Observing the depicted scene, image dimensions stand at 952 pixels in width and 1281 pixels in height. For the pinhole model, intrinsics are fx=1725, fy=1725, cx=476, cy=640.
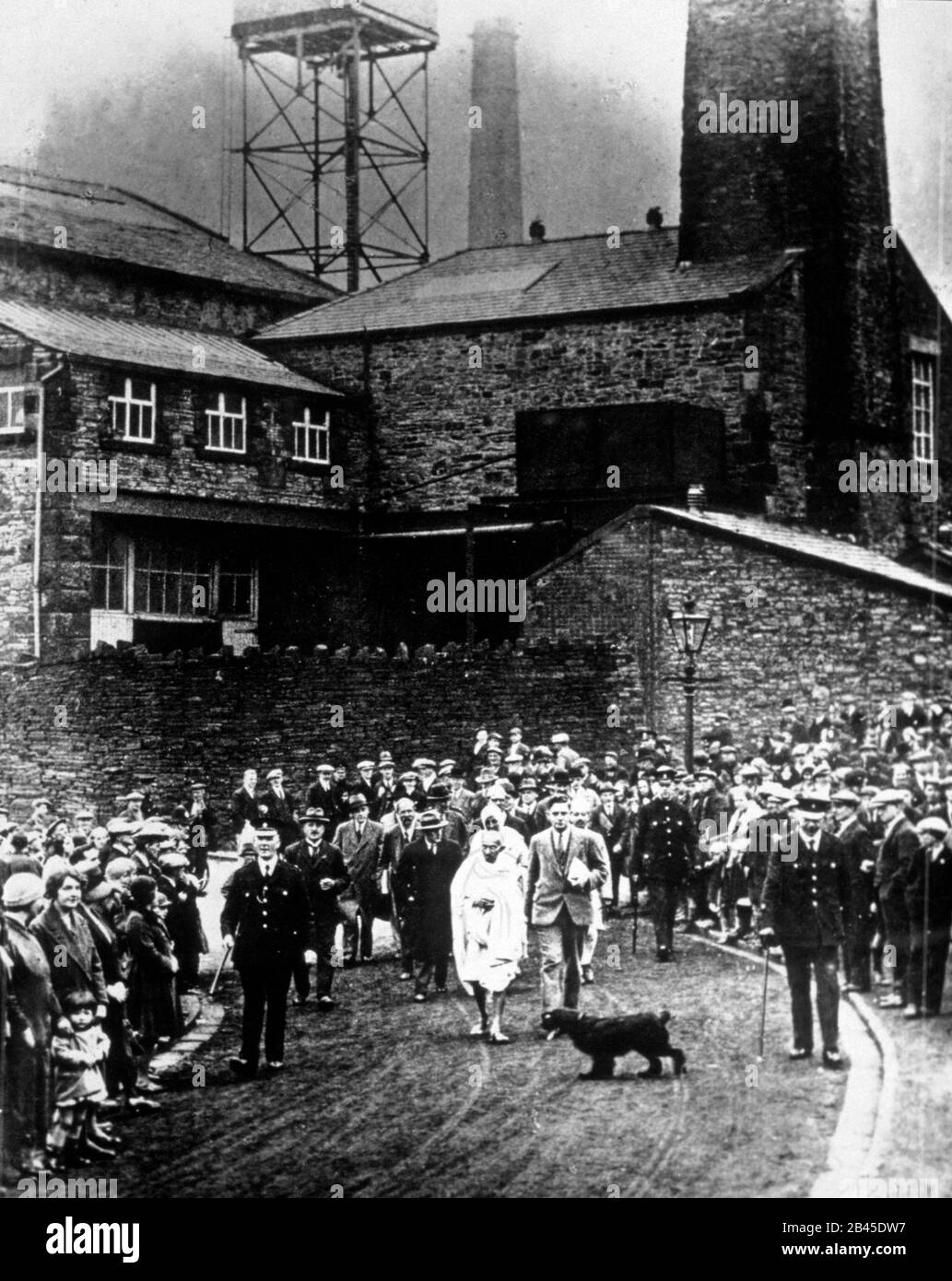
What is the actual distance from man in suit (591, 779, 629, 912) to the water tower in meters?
6.24

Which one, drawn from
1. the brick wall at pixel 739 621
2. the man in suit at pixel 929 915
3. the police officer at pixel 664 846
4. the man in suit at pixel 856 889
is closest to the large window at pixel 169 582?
the brick wall at pixel 739 621

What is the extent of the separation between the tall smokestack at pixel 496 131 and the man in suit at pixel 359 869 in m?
5.86

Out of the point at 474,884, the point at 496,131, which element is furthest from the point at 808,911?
the point at 496,131

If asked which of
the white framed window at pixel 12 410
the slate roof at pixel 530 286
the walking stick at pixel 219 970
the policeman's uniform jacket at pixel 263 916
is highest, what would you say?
the slate roof at pixel 530 286

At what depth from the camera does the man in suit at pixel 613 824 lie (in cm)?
1434

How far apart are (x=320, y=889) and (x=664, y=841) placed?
288 centimetres

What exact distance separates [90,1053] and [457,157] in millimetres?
8710

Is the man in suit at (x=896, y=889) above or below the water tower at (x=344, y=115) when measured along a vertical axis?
below

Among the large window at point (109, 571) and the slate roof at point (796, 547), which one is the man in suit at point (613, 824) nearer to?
the slate roof at point (796, 547)

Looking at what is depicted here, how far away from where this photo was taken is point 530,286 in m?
25.2

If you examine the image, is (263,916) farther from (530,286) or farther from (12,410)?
(530,286)

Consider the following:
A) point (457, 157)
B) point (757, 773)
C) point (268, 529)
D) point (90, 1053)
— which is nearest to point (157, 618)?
point (268, 529)

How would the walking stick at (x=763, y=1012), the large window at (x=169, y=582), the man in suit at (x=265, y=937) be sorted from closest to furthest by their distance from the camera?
the walking stick at (x=763, y=1012) < the man in suit at (x=265, y=937) < the large window at (x=169, y=582)

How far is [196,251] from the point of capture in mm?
25219
